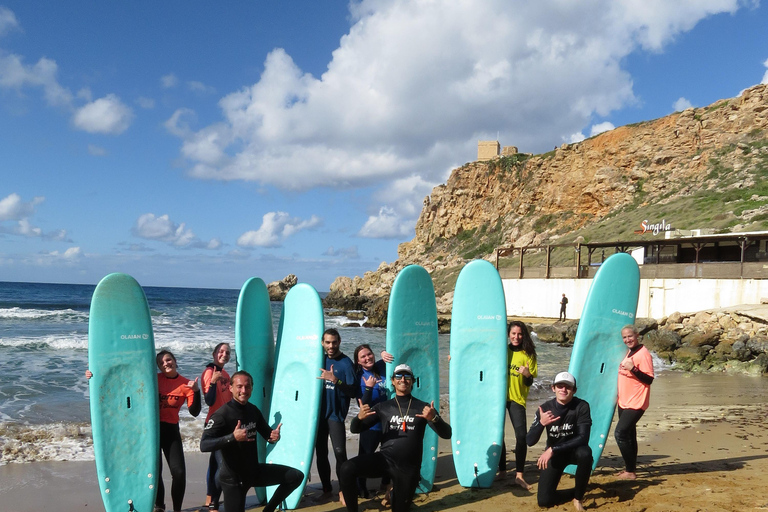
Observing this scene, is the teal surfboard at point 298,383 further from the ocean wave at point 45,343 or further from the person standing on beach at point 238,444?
the ocean wave at point 45,343

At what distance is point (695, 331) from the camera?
1516 centimetres

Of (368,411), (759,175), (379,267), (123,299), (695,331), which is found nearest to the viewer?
(368,411)

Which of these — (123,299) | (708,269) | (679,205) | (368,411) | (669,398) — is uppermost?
(679,205)

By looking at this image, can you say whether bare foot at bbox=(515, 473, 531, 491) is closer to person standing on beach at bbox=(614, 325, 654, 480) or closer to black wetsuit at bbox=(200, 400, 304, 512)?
person standing on beach at bbox=(614, 325, 654, 480)

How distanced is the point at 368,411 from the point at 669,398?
23.8 ft

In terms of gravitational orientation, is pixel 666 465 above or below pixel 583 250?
below

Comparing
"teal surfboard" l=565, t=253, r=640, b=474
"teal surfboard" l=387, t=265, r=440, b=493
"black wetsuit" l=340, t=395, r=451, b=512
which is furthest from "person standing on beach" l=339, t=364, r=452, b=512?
"teal surfboard" l=565, t=253, r=640, b=474

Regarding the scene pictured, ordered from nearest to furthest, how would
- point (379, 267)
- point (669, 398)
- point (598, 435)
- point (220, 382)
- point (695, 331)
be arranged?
point (220, 382) → point (598, 435) → point (669, 398) → point (695, 331) → point (379, 267)

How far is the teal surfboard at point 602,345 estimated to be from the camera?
473cm

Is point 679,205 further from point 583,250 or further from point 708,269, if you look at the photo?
point 708,269

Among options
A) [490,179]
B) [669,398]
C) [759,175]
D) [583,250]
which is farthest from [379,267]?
[669,398]

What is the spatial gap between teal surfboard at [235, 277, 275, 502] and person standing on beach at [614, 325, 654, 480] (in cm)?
294

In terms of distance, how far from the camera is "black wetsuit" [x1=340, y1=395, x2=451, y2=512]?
136 inches

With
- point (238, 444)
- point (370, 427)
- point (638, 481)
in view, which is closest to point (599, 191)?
point (638, 481)
